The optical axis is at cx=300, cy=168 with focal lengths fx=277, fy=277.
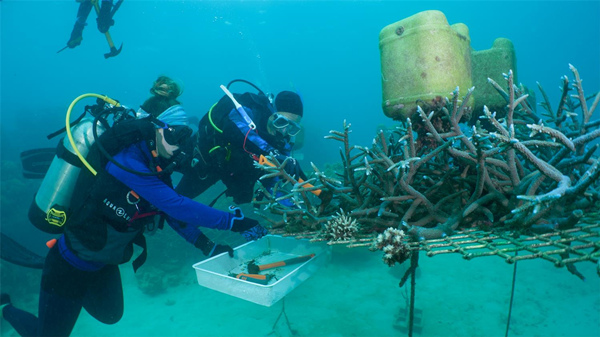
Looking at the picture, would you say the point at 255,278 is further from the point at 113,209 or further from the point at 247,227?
the point at 113,209

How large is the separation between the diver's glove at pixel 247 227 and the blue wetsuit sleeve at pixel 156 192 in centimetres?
8

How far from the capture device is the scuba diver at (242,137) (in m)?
4.34

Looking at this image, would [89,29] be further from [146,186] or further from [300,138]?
[146,186]

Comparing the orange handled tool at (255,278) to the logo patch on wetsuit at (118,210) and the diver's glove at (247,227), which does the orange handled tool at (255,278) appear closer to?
the diver's glove at (247,227)

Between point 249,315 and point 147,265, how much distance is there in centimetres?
467

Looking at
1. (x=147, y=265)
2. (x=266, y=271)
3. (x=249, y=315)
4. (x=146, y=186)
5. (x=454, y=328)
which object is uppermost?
(x=146, y=186)

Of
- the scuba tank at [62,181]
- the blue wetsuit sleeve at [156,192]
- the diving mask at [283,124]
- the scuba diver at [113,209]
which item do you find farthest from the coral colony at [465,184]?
the scuba tank at [62,181]

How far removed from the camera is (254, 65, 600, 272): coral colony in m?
2.03

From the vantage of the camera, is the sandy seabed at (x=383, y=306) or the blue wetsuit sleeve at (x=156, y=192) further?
the sandy seabed at (x=383, y=306)

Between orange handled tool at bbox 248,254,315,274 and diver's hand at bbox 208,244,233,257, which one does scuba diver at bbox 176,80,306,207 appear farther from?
diver's hand at bbox 208,244,233,257

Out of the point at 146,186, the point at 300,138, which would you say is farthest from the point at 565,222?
the point at 300,138

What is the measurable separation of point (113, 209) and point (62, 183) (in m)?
0.85

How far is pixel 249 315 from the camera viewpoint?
6.71 meters

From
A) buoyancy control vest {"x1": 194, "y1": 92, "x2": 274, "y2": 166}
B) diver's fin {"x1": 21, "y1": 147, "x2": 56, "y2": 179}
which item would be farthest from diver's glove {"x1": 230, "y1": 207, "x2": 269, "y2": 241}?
diver's fin {"x1": 21, "y1": 147, "x2": 56, "y2": 179}
